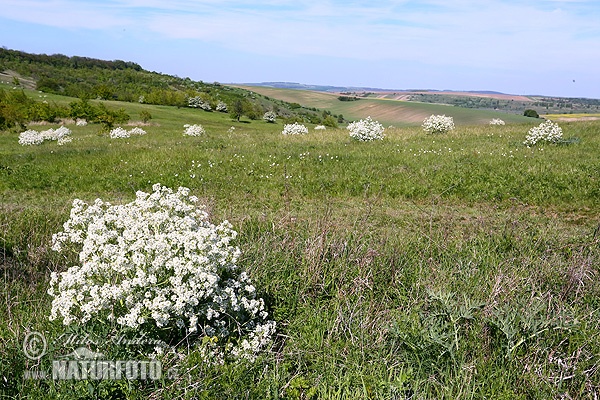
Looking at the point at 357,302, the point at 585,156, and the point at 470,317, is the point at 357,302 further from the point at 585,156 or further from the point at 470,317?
the point at 585,156

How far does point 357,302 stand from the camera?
5016 millimetres

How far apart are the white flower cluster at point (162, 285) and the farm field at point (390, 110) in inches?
2651

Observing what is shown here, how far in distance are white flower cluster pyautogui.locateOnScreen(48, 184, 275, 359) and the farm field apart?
221 feet

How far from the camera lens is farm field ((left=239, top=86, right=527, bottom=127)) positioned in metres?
78.8

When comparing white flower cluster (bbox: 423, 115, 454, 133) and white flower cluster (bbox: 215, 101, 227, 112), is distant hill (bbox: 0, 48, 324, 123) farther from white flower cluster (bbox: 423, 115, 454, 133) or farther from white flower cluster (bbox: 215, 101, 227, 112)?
white flower cluster (bbox: 423, 115, 454, 133)

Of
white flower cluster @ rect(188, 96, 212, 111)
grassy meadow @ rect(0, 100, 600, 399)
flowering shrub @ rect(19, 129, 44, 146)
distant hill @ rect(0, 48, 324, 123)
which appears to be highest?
distant hill @ rect(0, 48, 324, 123)

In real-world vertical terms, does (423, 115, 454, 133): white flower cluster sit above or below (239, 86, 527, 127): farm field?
below

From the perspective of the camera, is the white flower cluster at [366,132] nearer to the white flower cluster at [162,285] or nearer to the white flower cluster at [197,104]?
the white flower cluster at [162,285]

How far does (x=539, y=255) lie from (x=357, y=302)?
341cm

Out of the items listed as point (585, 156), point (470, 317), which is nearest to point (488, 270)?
point (470, 317)

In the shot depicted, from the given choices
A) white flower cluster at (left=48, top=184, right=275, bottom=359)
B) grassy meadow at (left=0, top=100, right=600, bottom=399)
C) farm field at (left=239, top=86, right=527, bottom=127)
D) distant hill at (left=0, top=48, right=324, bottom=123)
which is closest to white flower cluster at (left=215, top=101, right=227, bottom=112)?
distant hill at (left=0, top=48, right=324, bottom=123)

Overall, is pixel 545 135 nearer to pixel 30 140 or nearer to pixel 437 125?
pixel 437 125

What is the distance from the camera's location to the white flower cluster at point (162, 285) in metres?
3.96

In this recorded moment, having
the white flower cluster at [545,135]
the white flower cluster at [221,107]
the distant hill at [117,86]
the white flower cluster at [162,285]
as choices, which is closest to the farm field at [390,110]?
the distant hill at [117,86]
